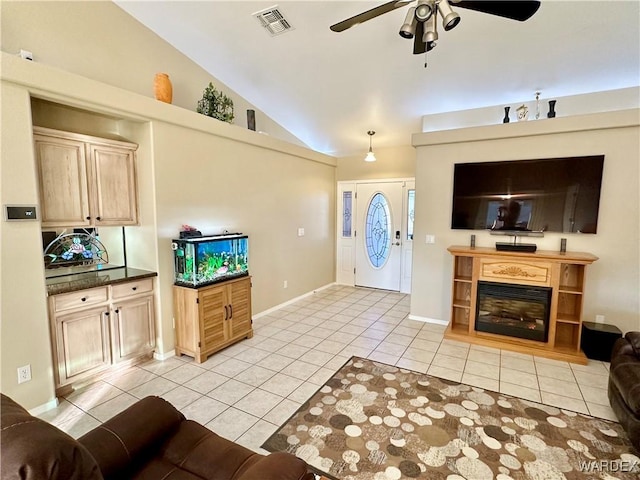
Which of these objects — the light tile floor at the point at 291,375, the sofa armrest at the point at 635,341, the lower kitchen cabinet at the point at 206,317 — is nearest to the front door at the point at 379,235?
the light tile floor at the point at 291,375

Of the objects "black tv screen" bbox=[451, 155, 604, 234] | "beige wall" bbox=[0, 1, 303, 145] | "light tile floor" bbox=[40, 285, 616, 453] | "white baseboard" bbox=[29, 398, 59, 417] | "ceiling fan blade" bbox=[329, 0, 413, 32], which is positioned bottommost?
"light tile floor" bbox=[40, 285, 616, 453]

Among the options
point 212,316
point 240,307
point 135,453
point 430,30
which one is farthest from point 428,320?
point 135,453

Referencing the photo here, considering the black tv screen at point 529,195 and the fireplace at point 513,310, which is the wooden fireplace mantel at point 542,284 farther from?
the black tv screen at point 529,195

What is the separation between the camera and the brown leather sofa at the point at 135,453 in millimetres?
820

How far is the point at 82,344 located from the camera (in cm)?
269

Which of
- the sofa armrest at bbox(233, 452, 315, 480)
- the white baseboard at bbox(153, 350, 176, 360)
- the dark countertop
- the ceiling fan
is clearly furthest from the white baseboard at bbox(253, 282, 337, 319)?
the ceiling fan

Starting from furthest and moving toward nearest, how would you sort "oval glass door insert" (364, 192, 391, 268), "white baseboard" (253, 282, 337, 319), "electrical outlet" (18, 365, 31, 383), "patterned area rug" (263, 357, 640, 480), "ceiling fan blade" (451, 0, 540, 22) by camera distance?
"oval glass door insert" (364, 192, 391, 268)
"white baseboard" (253, 282, 337, 319)
"electrical outlet" (18, 365, 31, 383)
"patterned area rug" (263, 357, 640, 480)
"ceiling fan blade" (451, 0, 540, 22)

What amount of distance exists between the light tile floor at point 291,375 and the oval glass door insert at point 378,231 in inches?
75.1

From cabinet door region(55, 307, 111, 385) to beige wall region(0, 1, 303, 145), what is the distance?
225 centimetres

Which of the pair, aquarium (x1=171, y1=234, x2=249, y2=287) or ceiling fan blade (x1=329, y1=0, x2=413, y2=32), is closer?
ceiling fan blade (x1=329, y1=0, x2=413, y2=32)

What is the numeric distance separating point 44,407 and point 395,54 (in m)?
4.60

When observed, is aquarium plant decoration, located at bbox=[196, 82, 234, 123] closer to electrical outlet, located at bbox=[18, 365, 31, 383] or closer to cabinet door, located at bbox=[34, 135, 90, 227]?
cabinet door, located at bbox=[34, 135, 90, 227]

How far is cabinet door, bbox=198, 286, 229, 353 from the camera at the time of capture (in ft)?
10.5

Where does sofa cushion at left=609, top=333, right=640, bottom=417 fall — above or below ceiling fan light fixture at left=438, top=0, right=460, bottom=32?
below
